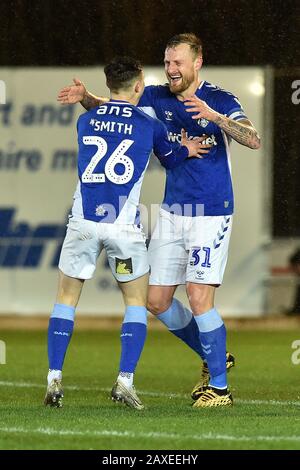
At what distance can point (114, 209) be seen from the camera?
7246mm

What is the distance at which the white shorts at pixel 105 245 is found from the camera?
23.8 feet

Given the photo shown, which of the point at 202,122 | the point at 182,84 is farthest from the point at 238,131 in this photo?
the point at 182,84

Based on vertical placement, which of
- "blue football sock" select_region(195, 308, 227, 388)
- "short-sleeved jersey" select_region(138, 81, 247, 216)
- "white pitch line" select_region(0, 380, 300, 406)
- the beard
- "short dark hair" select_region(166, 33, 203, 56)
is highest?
"short dark hair" select_region(166, 33, 203, 56)

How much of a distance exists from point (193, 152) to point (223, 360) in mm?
→ 1243

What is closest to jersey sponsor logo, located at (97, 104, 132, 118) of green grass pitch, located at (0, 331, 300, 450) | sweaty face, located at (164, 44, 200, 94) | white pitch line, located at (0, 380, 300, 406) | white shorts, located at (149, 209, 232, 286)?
sweaty face, located at (164, 44, 200, 94)

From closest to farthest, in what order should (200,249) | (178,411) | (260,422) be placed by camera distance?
(260,422) < (178,411) < (200,249)

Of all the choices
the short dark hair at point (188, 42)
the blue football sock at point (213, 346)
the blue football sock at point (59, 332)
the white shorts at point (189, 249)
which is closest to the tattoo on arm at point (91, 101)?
the short dark hair at point (188, 42)

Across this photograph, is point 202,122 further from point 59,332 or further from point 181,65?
point 59,332

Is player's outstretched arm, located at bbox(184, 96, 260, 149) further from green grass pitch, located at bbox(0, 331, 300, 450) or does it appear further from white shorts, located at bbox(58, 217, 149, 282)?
green grass pitch, located at bbox(0, 331, 300, 450)

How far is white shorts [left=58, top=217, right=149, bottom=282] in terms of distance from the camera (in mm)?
7250

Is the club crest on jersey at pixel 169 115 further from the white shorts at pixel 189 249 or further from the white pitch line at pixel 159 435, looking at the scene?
the white pitch line at pixel 159 435
